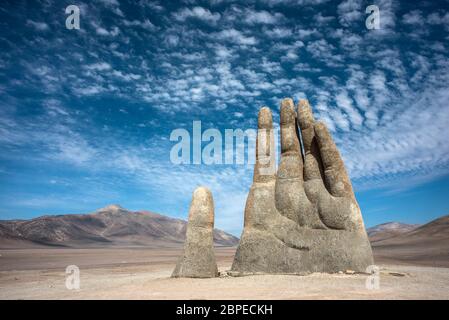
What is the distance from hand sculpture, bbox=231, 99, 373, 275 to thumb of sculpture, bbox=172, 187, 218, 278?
1346 millimetres

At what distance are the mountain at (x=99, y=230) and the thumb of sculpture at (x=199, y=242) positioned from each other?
2871 inches

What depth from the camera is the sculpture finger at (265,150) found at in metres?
16.0

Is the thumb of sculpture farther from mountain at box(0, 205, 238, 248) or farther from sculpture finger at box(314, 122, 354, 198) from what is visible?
mountain at box(0, 205, 238, 248)

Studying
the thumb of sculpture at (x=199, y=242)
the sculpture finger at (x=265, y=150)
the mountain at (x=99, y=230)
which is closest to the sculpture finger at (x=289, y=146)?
the sculpture finger at (x=265, y=150)

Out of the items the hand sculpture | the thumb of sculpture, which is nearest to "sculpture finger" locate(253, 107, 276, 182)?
the hand sculpture

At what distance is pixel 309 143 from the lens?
1591cm

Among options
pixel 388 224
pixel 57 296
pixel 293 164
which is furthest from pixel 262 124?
pixel 388 224

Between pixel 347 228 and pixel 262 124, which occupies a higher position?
pixel 262 124

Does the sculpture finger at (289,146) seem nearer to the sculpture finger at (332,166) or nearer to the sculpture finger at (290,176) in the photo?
the sculpture finger at (290,176)

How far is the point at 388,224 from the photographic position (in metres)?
182

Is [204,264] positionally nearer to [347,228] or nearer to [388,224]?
[347,228]
